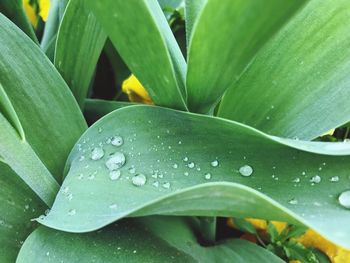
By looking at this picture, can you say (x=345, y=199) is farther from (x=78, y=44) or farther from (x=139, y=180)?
(x=78, y=44)

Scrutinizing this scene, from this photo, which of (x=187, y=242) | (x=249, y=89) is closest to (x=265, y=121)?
(x=249, y=89)

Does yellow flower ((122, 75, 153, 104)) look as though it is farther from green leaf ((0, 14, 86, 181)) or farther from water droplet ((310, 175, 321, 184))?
water droplet ((310, 175, 321, 184))

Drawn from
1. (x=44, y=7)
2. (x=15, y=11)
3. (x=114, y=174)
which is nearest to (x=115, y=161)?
(x=114, y=174)

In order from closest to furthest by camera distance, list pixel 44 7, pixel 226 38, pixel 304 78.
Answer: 1. pixel 226 38
2. pixel 304 78
3. pixel 44 7

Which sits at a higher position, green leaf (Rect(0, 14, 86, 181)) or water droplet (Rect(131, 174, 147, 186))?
green leaf (Rect(0, 14, 86, 181))

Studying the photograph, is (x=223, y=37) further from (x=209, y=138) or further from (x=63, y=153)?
(x=63, y=153)

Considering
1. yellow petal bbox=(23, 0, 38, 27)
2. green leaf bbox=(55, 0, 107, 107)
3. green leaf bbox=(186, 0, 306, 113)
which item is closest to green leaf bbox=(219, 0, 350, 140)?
green leaf bbox=(186, 0, 306, 113)
